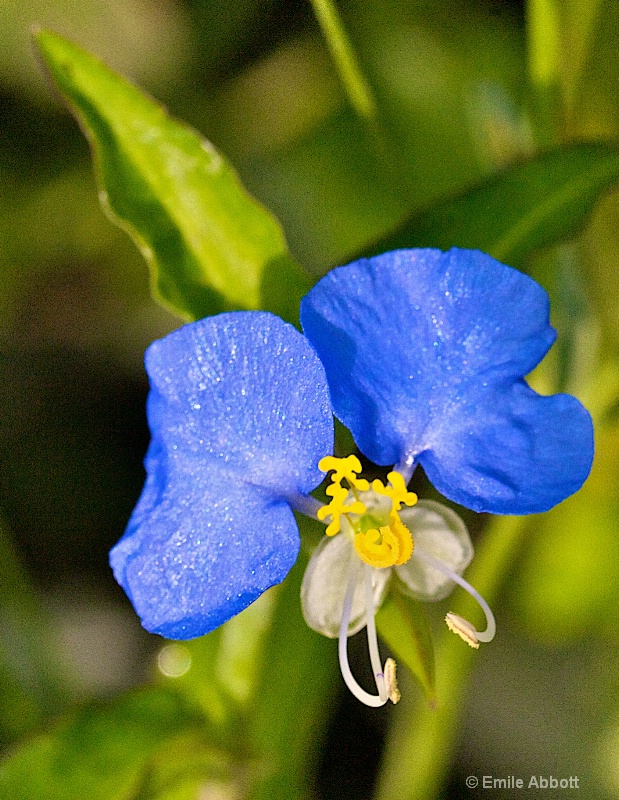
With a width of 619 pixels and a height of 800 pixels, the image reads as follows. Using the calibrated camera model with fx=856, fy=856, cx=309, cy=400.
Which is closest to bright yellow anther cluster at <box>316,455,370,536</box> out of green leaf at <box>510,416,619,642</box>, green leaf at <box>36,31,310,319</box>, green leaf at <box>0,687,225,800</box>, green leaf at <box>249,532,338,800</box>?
green leaf at <box>36,31,310,319</box>

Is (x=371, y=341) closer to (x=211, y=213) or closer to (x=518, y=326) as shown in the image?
(x=518, y=326)

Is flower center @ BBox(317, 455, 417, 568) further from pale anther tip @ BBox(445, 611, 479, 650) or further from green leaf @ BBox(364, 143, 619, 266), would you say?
green leaf @ BBox(364, 143, 619, 266)

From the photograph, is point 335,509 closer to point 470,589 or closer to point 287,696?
point 470,589

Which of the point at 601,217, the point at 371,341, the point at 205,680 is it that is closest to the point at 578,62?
the point at 601,217

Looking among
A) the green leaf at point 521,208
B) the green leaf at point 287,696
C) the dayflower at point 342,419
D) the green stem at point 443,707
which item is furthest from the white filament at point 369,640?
the green stem at point 443,707

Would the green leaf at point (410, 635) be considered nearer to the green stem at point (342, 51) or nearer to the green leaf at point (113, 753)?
the green leaf at point (113, 753)

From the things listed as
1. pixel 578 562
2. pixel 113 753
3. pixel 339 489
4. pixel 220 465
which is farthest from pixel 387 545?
pixel 578 562
